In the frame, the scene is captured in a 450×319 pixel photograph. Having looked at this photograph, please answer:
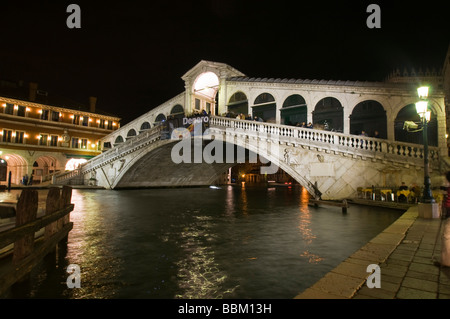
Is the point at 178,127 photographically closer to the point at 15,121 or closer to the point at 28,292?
the point at 28,292

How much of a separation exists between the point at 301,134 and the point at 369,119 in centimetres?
585

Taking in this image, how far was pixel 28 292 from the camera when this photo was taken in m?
3.49

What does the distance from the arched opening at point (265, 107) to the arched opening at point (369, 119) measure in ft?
17.5

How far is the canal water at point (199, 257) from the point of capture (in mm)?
3547

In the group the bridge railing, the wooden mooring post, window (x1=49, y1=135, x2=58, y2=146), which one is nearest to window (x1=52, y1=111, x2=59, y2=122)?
window (x1=49, y1=135, x2=58, y2=146)

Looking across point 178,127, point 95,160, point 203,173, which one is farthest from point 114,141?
point 178,127

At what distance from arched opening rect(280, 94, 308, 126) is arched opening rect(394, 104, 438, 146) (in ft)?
17.6

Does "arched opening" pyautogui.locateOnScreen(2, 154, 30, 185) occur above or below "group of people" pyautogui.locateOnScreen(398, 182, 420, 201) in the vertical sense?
above

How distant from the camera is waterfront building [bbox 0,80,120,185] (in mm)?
27766

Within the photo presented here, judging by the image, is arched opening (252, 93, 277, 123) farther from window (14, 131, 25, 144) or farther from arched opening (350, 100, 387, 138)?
window (14, 131, 25, 144)

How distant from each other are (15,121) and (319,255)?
111 feet

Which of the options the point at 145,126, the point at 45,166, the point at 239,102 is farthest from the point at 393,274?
the point at 45,166

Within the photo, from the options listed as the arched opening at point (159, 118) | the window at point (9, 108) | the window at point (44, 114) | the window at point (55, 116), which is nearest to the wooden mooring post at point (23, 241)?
the arched opening at point (159, 118)

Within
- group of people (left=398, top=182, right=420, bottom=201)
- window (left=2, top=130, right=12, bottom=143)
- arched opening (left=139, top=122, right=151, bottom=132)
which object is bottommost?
group of people (left=398, top=182, right=420, bottom=201)
